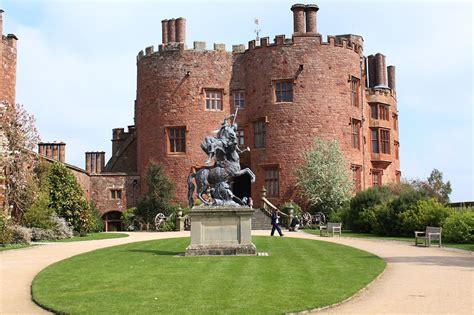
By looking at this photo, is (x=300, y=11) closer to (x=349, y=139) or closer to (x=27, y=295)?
(x=349, y=139)

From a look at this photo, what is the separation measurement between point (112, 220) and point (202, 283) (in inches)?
1336

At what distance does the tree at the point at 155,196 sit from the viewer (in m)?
39.7

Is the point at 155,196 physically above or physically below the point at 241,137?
below

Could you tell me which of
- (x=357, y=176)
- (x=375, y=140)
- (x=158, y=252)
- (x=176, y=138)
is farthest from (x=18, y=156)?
(x=375, y=140)

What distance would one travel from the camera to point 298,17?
135 ft

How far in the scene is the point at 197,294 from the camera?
10094 mm

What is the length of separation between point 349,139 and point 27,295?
32737 mm

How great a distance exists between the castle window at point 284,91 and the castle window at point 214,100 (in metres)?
4.55

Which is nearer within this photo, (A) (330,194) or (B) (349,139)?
(A) (330,194)

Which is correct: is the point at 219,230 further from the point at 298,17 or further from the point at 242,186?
the point at 298,17

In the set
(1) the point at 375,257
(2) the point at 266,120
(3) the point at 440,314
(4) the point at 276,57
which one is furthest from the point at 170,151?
(3) the point at 440,314

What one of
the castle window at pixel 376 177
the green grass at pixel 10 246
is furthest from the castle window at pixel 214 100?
the green grass at pixel 10 246

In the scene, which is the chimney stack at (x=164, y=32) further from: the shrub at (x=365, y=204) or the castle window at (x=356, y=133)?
the shrub at (x=365, y=204)

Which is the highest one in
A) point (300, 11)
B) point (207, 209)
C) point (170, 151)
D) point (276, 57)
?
point (300, 11)
